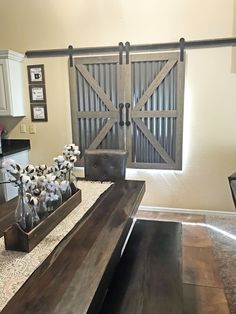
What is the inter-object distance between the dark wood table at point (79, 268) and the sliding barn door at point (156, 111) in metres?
1.79

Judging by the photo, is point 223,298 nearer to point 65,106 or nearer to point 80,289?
point 80,289

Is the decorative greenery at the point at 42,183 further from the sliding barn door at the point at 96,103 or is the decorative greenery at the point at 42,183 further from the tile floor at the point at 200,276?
the sliding barn door at the point at 96,103

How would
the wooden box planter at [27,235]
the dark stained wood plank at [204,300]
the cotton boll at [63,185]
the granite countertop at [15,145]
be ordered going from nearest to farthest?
the wooden box planter at [27,235], the cotton boll at [63,185], the dark stained wood plank at [204,300], the granite countertop at [15,145]

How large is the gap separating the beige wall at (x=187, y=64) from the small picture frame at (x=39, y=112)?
0.23 ft

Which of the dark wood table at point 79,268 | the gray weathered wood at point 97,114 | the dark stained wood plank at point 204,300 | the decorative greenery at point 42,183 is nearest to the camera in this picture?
the dark wood table at point 79,268

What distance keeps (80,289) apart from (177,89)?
2748mm

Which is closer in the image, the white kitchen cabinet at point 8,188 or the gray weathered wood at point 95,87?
the white kitchen cabinet at point 8,188

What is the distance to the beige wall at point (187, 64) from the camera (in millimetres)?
3176

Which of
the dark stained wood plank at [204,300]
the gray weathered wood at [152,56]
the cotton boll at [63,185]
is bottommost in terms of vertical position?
the dark stained wood plank at [204,300]

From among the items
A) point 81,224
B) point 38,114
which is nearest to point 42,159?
point 38,114

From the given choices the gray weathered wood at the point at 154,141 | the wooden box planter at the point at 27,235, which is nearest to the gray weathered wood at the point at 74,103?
the gray weathered wood at the point at 154,141

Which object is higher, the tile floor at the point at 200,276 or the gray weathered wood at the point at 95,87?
the gray weathered wood at the point at 95,87

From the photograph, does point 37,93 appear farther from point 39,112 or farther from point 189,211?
point 189,211

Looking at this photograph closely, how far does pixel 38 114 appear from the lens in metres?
3.77
